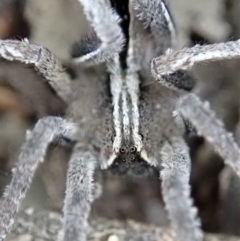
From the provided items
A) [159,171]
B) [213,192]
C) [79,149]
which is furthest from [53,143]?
[213,192]

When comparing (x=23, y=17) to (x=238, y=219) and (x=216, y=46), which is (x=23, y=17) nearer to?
(x=216, y=46)

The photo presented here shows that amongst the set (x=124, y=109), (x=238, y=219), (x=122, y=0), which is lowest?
(x=238, y=219)

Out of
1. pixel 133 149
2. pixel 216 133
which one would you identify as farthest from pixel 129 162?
pixel 216 133

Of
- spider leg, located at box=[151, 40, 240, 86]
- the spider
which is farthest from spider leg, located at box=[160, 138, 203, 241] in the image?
spider leg, located at box=[151, 40, 240, 86]

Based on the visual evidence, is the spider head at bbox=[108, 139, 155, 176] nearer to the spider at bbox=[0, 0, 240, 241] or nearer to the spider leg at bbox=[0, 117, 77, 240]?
the spider at bbox=[0, 0, 240, 241]

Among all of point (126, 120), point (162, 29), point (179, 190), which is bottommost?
point (179, 190)

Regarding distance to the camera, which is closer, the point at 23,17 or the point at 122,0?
the point at 122,0

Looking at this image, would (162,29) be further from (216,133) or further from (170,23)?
(216,133)
